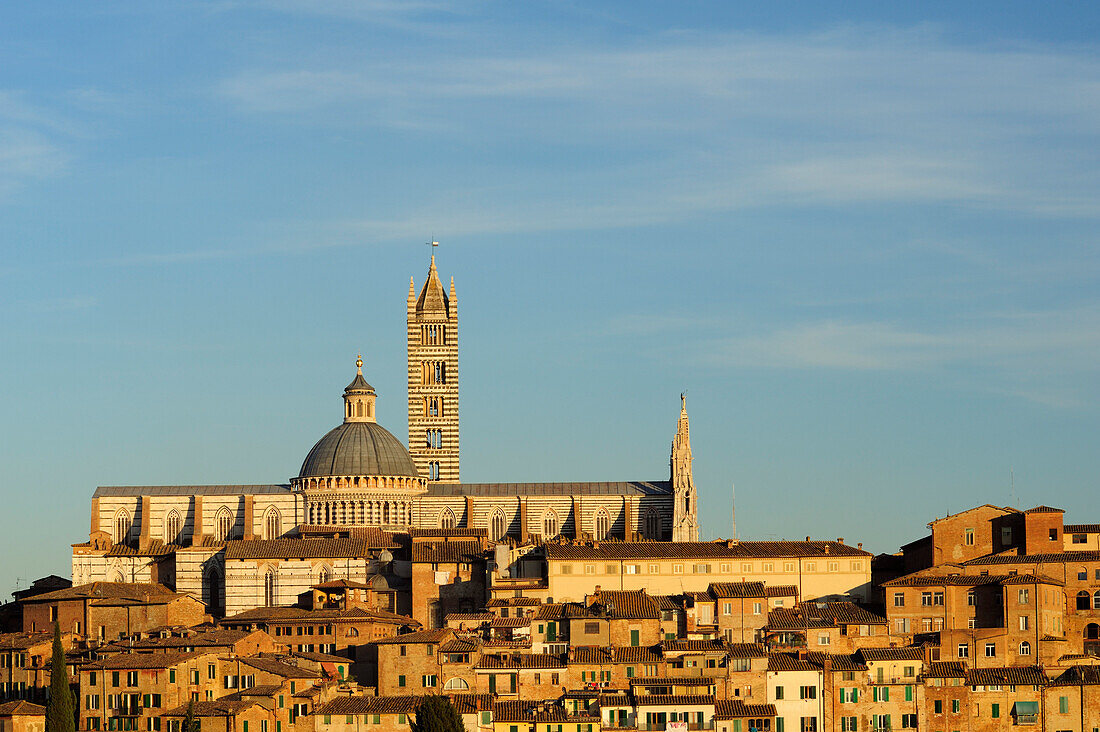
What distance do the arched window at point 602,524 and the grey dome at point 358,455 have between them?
842 centimetres

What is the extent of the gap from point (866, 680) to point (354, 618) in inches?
722

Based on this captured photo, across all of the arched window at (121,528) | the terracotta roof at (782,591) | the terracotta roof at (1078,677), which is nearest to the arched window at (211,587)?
the arched window at (121,528)

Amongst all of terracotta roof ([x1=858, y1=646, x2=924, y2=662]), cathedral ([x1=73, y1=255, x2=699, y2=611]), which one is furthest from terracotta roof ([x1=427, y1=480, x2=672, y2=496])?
terracotta roof ([x1=858, y1=646, x2=924, y2=662])

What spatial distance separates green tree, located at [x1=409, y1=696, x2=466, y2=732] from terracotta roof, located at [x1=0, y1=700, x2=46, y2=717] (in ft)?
39.8

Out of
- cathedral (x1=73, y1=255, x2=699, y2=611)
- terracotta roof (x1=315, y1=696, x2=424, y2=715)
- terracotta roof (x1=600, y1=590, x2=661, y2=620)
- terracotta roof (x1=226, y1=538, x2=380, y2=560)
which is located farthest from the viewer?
cathedral (x1=73, y1=255, x2=699, y2=611)

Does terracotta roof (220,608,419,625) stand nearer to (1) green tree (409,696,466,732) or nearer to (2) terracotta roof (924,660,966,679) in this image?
(1) green tree (409,696,466,732)

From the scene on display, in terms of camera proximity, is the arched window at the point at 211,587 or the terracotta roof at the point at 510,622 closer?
the terracotta roof at the point at 510,622

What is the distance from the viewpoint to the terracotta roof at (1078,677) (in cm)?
7481

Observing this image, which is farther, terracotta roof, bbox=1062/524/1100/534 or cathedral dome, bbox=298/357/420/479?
cathedral dome, bbox=298/357/420/479

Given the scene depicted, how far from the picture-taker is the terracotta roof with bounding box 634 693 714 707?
238 feet

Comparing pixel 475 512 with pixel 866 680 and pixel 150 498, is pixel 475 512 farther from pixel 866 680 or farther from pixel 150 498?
pixel 866 680

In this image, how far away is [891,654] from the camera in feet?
252

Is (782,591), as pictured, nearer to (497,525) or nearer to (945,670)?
(945,670)

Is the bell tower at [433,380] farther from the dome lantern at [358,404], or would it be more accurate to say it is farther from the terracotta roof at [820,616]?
the terracotta roof at [820,616]
